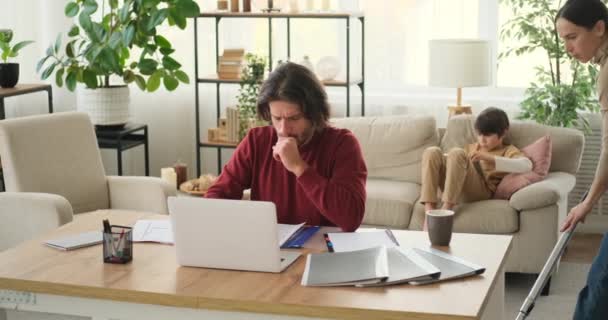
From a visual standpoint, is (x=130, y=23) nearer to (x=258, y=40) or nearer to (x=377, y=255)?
(x=258, y=40)

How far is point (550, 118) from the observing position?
5.63m

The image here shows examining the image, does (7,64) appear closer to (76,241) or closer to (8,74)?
(8,74)

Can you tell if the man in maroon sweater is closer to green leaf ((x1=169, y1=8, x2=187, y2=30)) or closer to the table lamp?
the table lamp

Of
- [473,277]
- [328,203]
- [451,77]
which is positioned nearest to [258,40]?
[451,77]

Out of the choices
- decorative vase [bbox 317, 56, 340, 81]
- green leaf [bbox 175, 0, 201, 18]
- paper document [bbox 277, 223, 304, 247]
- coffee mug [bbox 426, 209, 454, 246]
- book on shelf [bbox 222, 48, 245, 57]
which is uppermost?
green leaf [bbox 175, 0, 201, 18]

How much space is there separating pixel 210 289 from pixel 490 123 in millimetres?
2962

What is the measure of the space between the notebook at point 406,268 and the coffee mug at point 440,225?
13 centimetres

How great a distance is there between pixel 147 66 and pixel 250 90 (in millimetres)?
637

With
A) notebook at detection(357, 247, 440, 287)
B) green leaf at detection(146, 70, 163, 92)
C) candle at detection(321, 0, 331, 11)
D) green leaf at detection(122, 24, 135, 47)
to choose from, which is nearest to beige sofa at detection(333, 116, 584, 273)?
candle at detection(321, 0, 331, 11)

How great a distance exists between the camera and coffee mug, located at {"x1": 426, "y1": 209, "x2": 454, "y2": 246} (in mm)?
2764

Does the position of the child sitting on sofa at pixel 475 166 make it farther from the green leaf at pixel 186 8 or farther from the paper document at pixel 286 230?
the paper document at pixel 286 230

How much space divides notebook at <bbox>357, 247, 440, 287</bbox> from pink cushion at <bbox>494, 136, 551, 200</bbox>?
93.3 inches

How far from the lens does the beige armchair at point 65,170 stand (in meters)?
4.46

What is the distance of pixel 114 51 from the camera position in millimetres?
5688
